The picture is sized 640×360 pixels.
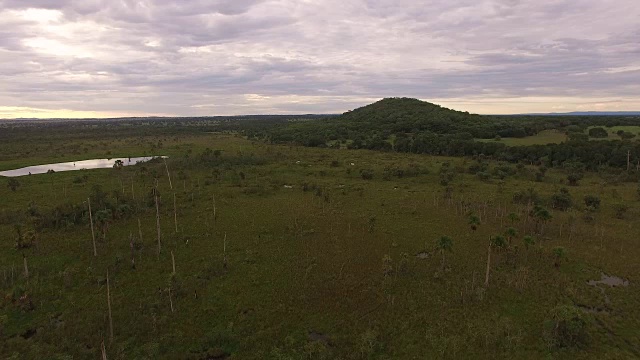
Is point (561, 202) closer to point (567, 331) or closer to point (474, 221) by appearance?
point (474, 221)

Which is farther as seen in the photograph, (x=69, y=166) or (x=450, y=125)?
(x=450, y=125)


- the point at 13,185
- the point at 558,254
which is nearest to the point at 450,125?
the point at 558,254

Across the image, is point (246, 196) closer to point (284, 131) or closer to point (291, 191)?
point (291, 191)

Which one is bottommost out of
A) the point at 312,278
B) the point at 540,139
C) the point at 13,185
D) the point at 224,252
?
the point at 312,278

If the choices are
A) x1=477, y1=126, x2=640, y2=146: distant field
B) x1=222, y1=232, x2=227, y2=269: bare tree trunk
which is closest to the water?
x1=222, y1=232, x2=227, y2=269: bare tree trunk

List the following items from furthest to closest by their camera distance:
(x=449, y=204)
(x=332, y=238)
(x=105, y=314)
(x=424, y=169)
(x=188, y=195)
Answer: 1. (x=424, y=169)
2. (x=188, y=195)
3. (x=449, y=204)
4. (x=332, y=238)
5. (x=105, y=314)

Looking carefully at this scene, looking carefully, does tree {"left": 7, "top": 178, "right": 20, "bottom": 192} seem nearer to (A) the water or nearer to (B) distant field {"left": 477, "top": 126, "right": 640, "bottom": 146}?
(A) the water

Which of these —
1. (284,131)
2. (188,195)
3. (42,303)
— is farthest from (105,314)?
(284,131)
